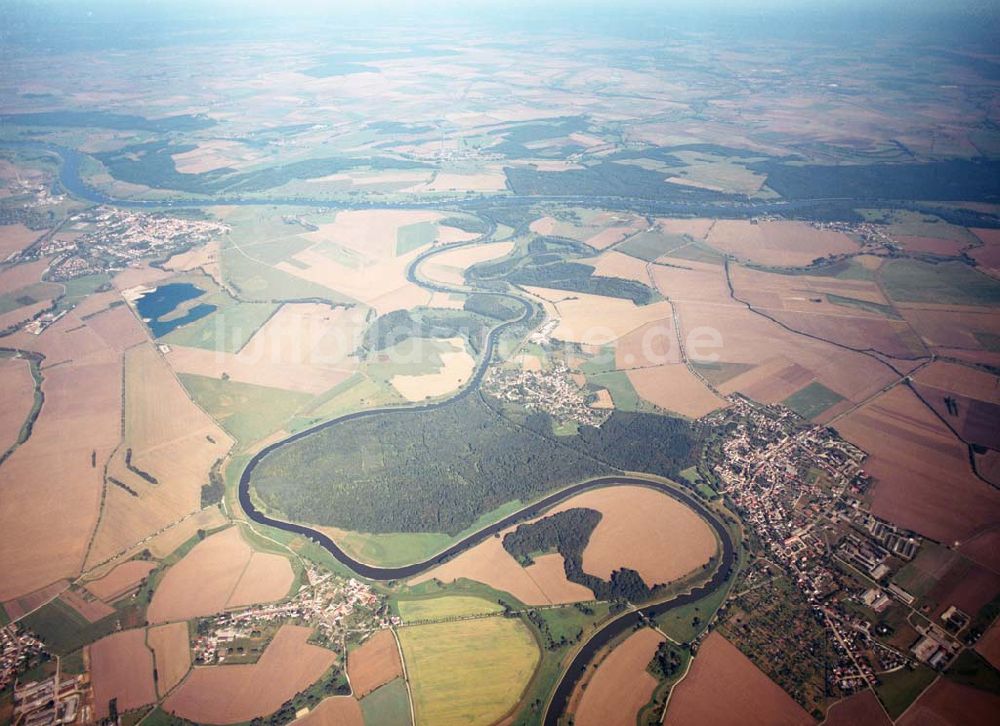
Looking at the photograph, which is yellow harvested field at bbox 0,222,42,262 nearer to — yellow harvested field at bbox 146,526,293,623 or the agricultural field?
the agricultural field

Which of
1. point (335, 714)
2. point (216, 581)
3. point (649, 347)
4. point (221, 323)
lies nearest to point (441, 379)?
point (649, 347)

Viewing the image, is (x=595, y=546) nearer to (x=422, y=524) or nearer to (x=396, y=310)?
(x=422, y=524)

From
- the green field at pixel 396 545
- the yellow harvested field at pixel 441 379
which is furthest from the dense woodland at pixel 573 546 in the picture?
the yellow harvested field at pixel 441 379

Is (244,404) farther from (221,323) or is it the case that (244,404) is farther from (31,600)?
(31,600)

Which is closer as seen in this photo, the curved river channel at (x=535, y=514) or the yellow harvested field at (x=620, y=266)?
the curved river channel at (x=535, y=514)

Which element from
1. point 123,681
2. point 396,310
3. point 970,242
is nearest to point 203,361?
point 396,310

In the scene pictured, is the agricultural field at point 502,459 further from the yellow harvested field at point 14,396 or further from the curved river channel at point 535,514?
the yellow harvested field at point 14,396
